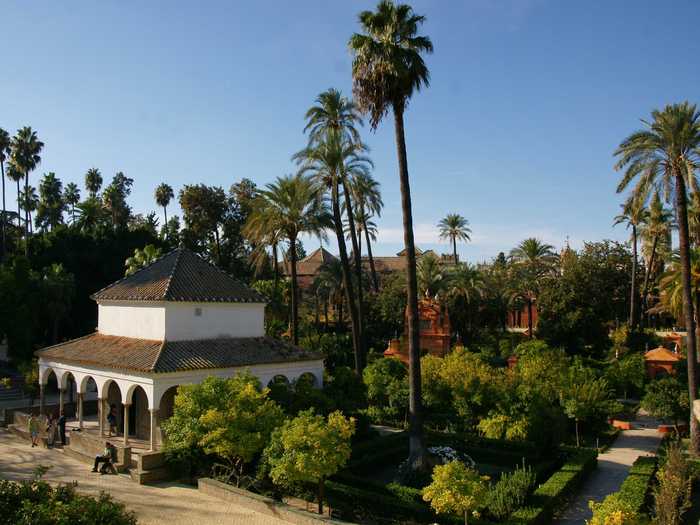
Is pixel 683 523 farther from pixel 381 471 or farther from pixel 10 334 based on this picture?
pixel 10 334

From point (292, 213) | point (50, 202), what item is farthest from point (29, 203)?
point (292, 213)

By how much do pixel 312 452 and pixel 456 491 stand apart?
3786 mm

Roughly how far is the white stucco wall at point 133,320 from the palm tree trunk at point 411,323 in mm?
10405

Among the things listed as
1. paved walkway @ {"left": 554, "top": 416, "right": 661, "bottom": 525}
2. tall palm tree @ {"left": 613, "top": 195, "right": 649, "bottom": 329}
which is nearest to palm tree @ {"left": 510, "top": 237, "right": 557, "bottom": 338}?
tall palm tree @ {"left": 613, "top": 195, "right": 649, "bottom": 329}

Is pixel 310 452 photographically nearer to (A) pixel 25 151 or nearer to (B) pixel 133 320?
(B) pixel 133 320

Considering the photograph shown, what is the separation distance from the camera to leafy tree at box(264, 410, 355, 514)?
49.0 feet

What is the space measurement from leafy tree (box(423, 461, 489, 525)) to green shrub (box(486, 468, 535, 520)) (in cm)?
120

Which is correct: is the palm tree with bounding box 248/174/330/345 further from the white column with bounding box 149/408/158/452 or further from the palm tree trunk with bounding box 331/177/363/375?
the white column with bounding box 149/408/158/452

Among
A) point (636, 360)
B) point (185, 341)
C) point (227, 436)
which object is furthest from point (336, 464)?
point (636, 360)

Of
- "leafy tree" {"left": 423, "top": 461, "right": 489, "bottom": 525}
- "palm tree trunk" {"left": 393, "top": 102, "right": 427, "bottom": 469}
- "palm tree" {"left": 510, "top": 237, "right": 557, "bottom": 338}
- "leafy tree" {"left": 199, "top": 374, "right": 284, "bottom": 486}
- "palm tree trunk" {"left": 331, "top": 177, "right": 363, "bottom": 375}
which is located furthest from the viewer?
"palm tree" {"left": 510, "top": 237, "right": 557, "bottom": 338}

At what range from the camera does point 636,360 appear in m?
37.2

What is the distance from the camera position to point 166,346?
2272cm

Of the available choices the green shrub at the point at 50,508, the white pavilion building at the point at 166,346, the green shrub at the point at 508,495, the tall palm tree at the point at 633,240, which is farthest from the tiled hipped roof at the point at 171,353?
the tall palm tree at the point at 633,240

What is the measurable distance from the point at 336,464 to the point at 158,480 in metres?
7.25
